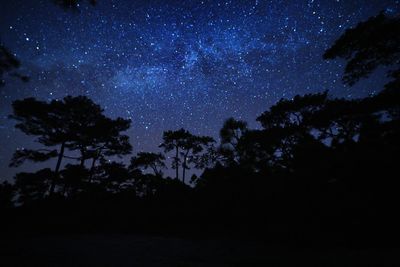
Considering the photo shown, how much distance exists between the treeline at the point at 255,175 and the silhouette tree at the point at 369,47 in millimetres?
42

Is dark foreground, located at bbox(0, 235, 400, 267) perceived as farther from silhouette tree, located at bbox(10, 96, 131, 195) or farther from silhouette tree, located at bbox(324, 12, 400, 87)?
silhouette tree, located at bbox(10, 96, 131, 195)

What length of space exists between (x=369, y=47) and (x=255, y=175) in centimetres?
1115

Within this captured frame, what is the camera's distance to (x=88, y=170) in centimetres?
2088

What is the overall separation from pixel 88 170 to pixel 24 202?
19.2 feet

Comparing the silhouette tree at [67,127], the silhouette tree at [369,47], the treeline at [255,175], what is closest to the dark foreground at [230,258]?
the treeline at [255,175]

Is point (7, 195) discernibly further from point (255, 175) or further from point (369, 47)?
point (369, 47)

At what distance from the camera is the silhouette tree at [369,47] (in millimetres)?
9438

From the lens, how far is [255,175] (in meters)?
17.9

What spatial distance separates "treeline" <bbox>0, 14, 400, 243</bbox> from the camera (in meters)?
10.0

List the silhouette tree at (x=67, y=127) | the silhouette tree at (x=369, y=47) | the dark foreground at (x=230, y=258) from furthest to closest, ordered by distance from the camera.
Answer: the silhouette tree at (x=67, y=127) → the silhouette tree at (x=369, y=47) → the dark foreground at (x=230, y=258)

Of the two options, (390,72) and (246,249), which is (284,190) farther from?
(390,72)

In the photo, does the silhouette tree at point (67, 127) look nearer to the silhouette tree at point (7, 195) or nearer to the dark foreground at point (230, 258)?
the silhouette tree at point (7, 195)

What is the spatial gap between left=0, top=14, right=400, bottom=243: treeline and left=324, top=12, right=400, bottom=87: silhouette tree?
0.14 ft

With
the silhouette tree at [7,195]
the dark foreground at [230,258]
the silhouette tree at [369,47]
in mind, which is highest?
the silhouette tree at [369,47]
